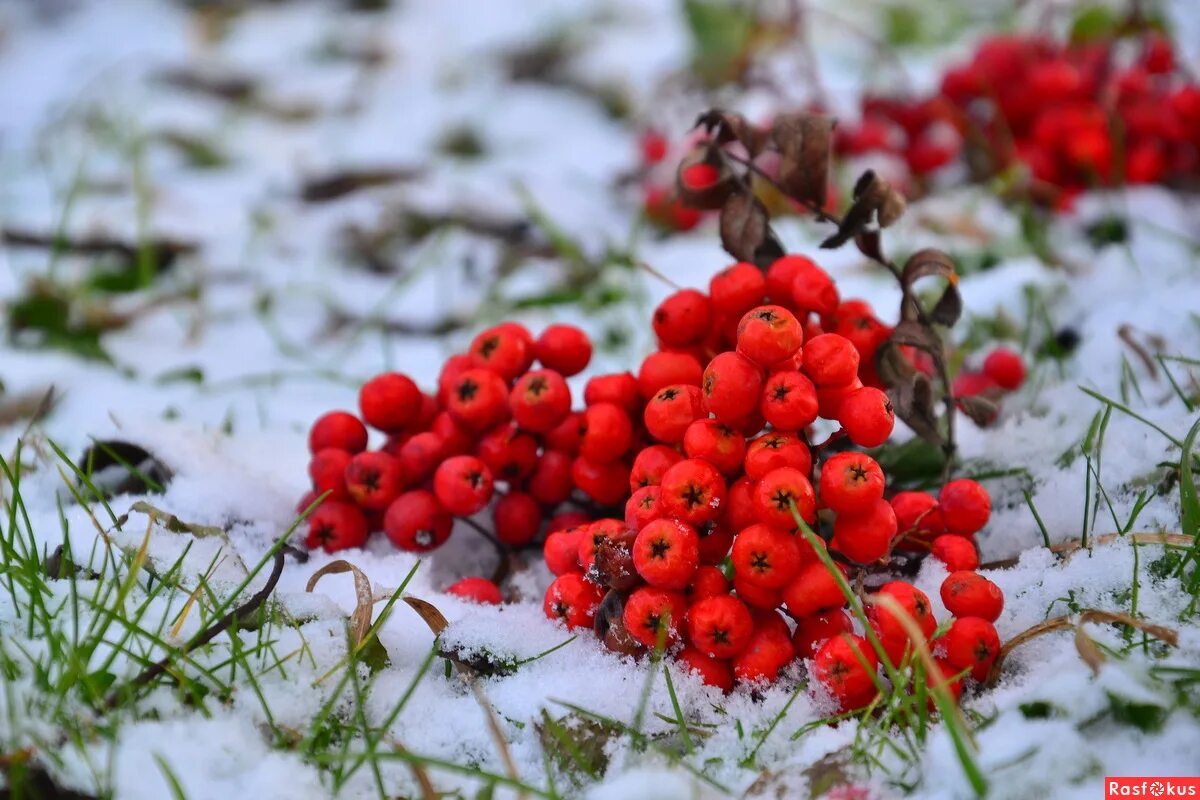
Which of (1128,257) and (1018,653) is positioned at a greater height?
(1128,257)

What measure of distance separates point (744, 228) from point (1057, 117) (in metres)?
2.11

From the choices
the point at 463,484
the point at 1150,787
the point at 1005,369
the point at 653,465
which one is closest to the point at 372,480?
the point at 463,484

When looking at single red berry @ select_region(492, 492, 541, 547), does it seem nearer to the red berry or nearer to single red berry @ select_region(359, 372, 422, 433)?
single red berry @ select_region(359, 372, 422, 433)

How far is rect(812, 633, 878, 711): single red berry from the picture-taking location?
4.52 feet

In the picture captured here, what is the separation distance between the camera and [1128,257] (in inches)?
114

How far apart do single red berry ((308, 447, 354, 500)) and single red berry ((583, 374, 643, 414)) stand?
0.48m

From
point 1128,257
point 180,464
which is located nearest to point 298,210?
point 180,464

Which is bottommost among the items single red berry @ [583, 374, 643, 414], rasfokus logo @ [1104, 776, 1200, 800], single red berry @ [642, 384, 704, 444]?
rasfokus logo @ [1104, 776, 1200, 800]

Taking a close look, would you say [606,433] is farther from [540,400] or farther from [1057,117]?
[1057,117]

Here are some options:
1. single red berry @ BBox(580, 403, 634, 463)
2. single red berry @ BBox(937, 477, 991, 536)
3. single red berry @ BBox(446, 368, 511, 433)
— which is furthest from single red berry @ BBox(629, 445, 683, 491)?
single red berry @ BBox(937, 477, 991, 536)

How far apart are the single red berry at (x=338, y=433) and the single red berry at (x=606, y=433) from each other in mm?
465

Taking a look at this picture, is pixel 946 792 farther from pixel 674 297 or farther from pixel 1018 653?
pixel 674 297

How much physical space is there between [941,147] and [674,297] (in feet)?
8.08

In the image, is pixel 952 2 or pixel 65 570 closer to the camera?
pixel 65 570
